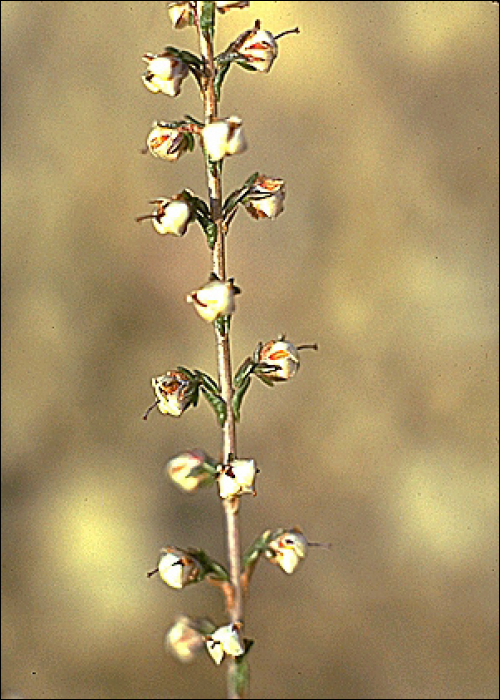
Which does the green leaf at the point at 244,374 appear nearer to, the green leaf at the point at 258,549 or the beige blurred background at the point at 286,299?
the green leaf at the point at 258,549

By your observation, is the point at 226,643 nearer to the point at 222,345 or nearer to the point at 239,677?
the point at 239,677

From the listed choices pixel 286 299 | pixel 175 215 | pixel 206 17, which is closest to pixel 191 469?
pixel 175 215

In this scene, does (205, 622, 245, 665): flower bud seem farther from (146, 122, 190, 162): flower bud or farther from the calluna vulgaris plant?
(146, 122, 190, 162): flower bud

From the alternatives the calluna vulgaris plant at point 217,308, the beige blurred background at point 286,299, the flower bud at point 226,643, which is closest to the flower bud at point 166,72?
the calluna vulgaris plant at point 217,308

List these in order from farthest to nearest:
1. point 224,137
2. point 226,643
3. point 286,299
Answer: point 286,299 → point 226,643 → point 224,137

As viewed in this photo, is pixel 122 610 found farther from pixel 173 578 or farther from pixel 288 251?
pixel 173 578

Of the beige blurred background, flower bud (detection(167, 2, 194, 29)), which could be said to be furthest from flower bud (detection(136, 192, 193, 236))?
the beige blurred background
